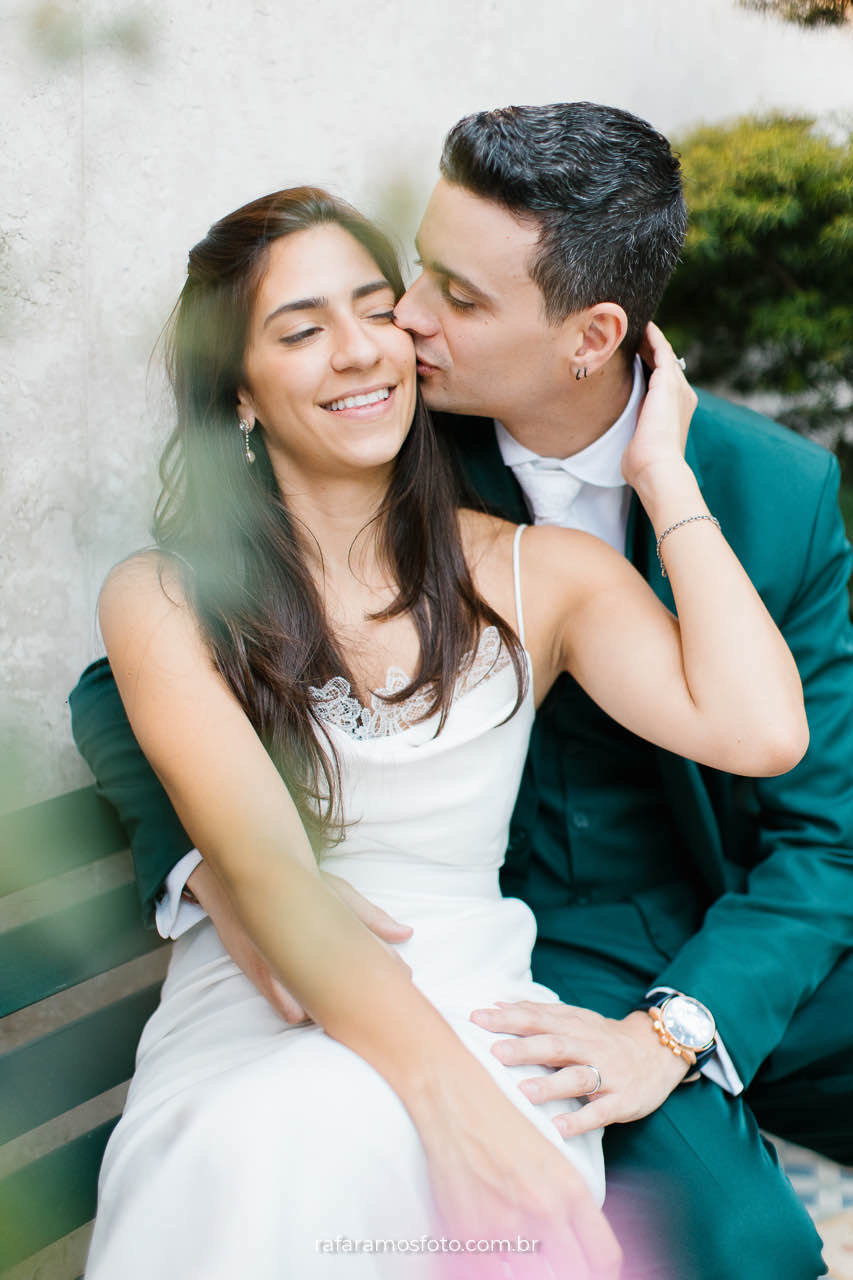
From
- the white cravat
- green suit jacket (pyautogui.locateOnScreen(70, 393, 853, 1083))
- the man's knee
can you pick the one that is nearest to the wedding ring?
the man's knee

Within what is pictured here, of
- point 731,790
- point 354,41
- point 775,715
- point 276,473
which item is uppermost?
point 354,41

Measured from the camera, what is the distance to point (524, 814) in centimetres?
211

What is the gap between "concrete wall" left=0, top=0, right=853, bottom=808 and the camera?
678 mm

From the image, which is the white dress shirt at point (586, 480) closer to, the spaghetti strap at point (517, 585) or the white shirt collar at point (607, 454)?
the white shirt collar at point (607, 454)

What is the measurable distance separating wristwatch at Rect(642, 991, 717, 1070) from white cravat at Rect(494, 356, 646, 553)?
85 centimetres

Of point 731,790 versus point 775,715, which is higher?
point 775,715

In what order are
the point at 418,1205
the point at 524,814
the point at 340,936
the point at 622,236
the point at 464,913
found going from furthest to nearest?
1. the point at 524,814
2. the point at 622,236
3. the point at 464,913
4. the point at 418,1205
5. the point at 340,936

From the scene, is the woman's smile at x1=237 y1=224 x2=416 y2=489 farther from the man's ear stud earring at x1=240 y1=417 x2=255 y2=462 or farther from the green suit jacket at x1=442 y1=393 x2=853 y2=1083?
the green suit jacket at x1=442 y1=393 x2=853 y2=1083

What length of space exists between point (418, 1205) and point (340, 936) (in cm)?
48

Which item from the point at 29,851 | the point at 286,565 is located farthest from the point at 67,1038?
the point at 29,851

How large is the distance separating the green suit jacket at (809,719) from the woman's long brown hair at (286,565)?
25 cm

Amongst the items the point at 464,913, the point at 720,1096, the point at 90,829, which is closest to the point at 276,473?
the point at 90,829

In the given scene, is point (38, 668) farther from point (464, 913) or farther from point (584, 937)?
point (584, 937)

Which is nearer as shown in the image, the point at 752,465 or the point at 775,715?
the point at 775,715
